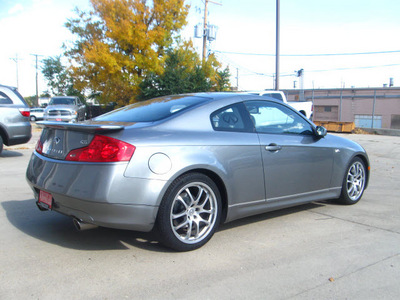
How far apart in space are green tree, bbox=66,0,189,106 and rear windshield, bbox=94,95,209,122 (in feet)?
56.2

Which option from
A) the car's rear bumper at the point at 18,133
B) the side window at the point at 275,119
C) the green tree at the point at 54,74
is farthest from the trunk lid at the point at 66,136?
the green tree at the point at 54,74

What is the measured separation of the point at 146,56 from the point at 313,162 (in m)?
18.8

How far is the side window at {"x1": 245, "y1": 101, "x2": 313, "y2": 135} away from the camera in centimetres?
452

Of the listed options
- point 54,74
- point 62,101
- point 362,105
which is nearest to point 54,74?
point 54,74

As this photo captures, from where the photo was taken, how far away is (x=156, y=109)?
429 cm

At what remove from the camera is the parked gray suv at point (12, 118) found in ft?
30.8

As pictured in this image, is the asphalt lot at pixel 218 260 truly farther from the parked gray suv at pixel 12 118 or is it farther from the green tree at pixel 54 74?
the green tree at pixel 54 74

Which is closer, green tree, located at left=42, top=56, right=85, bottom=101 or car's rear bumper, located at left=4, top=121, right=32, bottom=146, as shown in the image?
car's rear bumper, located at left=4, top=121, right=32, bottom=146

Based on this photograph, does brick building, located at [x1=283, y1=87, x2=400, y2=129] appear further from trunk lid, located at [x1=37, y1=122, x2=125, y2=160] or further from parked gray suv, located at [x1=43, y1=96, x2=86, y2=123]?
trunk lid, located at [x1=37, y1=122, x2=125, y2=160]

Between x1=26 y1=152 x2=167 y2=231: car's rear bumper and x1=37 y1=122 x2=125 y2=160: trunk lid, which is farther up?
x1=37 y1=122 x2=125 y2=160: trunk lid

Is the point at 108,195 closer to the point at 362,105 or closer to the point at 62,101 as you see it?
the point at 62,101

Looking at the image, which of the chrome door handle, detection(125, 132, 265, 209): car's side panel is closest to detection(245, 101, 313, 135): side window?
the chrome door handle

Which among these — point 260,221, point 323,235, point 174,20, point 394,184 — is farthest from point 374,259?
point 174,20

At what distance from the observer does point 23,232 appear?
165 inches
